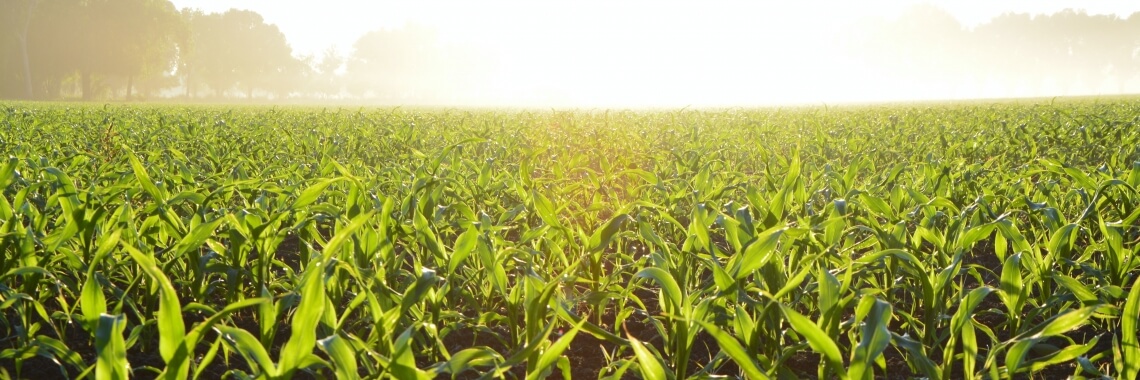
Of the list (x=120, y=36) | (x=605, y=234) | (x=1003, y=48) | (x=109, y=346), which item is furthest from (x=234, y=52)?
(x=1003, y=48)

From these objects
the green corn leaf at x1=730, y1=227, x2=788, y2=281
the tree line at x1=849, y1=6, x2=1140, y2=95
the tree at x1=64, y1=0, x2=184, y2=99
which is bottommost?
the green corn leaf at x1=730, y1=227, x2=788, y2=281

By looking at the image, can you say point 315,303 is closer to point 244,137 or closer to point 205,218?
point 205,218

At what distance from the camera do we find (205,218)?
289 centimetres

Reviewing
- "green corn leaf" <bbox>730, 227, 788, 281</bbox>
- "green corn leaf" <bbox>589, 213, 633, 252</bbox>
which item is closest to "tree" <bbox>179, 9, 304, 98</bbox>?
"green corn leaf" <bbox>589, 213, 633, 252</bbox>

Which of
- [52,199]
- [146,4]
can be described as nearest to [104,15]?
[146,4]

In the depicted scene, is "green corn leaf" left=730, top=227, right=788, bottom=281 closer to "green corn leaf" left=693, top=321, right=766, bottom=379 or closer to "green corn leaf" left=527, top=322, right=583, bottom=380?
"green corn leaf" left=693, top=321, right=766, bottom=379

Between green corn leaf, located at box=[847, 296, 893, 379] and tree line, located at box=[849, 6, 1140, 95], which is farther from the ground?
tree line, located at box=[849, 6, 1140, 95]

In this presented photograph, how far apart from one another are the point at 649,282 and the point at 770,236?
1.69 m

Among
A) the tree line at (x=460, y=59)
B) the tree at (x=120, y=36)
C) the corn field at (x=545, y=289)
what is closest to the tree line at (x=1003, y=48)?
the tree line at (x=460, y=59)

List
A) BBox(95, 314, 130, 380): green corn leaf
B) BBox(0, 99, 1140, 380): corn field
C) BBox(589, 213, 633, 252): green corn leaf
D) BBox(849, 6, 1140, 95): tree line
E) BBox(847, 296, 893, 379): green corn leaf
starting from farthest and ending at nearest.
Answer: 1. BBox(849, 6, 1140, 95): tree line
2. BBox(589, 213, 633, 252): green corn leaf
3. BBox(0, 99, 1140, 380): corn field
4. BBox(847, 296, 893, 379): green corn leaf
5. BBox(95, 314, 130, 380): green corn leaf

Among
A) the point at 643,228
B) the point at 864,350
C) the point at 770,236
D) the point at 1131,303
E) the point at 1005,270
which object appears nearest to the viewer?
the point at 864,350

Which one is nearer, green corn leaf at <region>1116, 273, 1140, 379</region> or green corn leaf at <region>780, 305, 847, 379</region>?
green corn leaf at <region>780, 305, 847, 379</region>

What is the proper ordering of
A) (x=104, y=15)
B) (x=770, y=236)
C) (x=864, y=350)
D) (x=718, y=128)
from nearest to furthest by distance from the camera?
(x=864, y=350)
(x=770, y=236)
(x=718, y=128)
(x=104, y=15)

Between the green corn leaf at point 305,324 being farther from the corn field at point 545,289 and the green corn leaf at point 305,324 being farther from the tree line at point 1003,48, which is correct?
the tree line at point 1003,48
